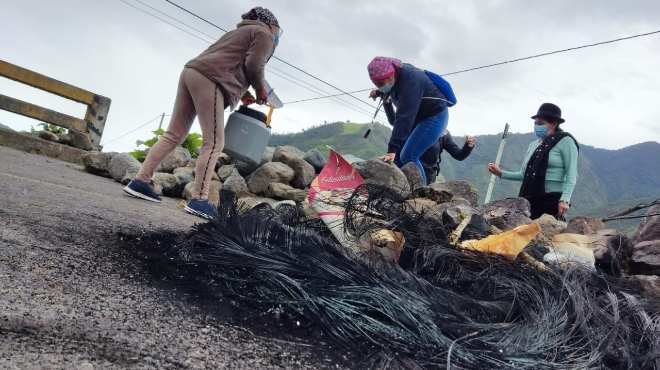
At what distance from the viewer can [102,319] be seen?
1017 mm

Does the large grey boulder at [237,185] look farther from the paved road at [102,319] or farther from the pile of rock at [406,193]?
the paved road at [102,319]

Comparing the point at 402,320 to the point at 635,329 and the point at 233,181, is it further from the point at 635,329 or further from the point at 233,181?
the point at 233,181

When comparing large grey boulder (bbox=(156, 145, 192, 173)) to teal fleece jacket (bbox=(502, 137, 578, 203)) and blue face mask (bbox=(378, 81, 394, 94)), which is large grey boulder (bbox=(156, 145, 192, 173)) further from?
teal fleece jacket (bbox=(502, 137, 578, 203))

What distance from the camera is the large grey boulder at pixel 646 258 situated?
2.50m

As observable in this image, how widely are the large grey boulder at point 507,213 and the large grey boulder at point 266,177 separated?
283 cm

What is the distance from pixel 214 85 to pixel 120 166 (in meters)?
2.88

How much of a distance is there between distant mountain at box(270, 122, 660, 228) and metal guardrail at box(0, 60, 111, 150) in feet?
222

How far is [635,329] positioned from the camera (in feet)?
5.21

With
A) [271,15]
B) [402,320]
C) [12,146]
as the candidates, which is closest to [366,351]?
[402,320]

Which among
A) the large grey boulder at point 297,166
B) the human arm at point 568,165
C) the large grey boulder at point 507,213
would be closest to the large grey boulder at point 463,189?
the large grey boulder at point 507,213

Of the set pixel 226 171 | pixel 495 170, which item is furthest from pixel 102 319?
pixel 226 171

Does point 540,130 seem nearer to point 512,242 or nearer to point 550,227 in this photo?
point 550,227

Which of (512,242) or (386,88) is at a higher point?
(386,88)

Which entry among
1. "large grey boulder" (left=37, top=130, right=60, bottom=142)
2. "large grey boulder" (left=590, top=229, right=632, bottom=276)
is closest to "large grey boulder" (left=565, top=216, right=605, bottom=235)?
"large grey boulder" (left=590, top=229, right=632, bottom=276)
